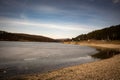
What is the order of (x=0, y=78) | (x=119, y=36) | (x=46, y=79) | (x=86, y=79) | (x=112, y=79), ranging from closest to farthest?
1. (x=112, y=79)
2. (x=86, y=79)
3. (x=46, y=79)
4. (x=0, y=78)
5. (x=119, y=36)

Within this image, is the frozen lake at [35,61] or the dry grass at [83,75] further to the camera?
the frozen lake at [35,61]

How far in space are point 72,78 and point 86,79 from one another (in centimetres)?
153

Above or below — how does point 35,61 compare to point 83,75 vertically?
below

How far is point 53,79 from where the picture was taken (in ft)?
45.1

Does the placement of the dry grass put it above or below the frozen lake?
above

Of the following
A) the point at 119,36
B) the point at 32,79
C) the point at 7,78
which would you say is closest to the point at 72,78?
the point at 32,79

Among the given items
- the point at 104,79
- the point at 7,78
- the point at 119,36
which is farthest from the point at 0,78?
the point at 119,36

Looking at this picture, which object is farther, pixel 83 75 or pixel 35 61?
pixel 35 61

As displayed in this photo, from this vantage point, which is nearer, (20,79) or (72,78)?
(72,78)

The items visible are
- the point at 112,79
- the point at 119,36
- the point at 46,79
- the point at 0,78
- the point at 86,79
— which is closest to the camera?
the point at 112,79

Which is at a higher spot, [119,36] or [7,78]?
[119,36]

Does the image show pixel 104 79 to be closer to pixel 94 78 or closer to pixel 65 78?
pixel 94 78

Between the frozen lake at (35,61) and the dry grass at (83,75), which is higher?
the dry grass at (83,75)

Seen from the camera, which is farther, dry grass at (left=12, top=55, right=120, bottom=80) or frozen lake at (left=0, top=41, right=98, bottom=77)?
frozen lake at (left=0, top=41, right=98, bottom=77)
